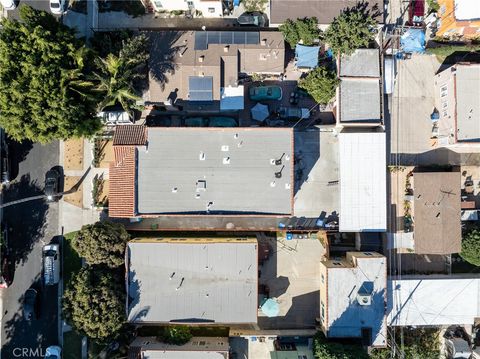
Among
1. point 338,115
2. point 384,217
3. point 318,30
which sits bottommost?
point 384,217

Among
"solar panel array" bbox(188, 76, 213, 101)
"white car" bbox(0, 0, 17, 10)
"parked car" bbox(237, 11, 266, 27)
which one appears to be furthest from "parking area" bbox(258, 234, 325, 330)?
"white car" bbox(0, 0, 17, 10)

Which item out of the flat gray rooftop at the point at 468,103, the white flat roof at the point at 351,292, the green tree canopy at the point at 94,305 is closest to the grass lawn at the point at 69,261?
the green tree canopy at the point at 94,305

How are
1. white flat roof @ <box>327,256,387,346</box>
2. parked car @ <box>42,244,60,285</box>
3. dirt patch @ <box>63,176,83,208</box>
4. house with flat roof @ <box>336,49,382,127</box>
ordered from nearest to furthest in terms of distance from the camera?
white flat roof @ <box>327,256,387,346</box> < house with flat roof @ <box>336,49,382,127</box> < parked car @ <box>42,244,60,285</box> < dirt patch @ <box>63,176,83,208</box>

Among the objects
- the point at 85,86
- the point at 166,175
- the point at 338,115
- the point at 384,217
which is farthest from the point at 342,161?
the point at 85,86

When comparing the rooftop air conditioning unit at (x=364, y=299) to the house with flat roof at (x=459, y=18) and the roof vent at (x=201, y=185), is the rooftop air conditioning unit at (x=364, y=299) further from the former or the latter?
the house with flat roof at (x=459, y=18)

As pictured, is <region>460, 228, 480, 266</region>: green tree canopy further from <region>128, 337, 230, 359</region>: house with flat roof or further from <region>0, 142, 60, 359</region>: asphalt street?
<region>0, 142, 60, 359</region>: asphalt street

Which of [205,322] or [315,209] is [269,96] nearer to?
[315,209]

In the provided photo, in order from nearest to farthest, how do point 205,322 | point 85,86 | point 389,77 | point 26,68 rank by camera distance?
point 26,68
point 85,86
point 205,322
point 389,77
